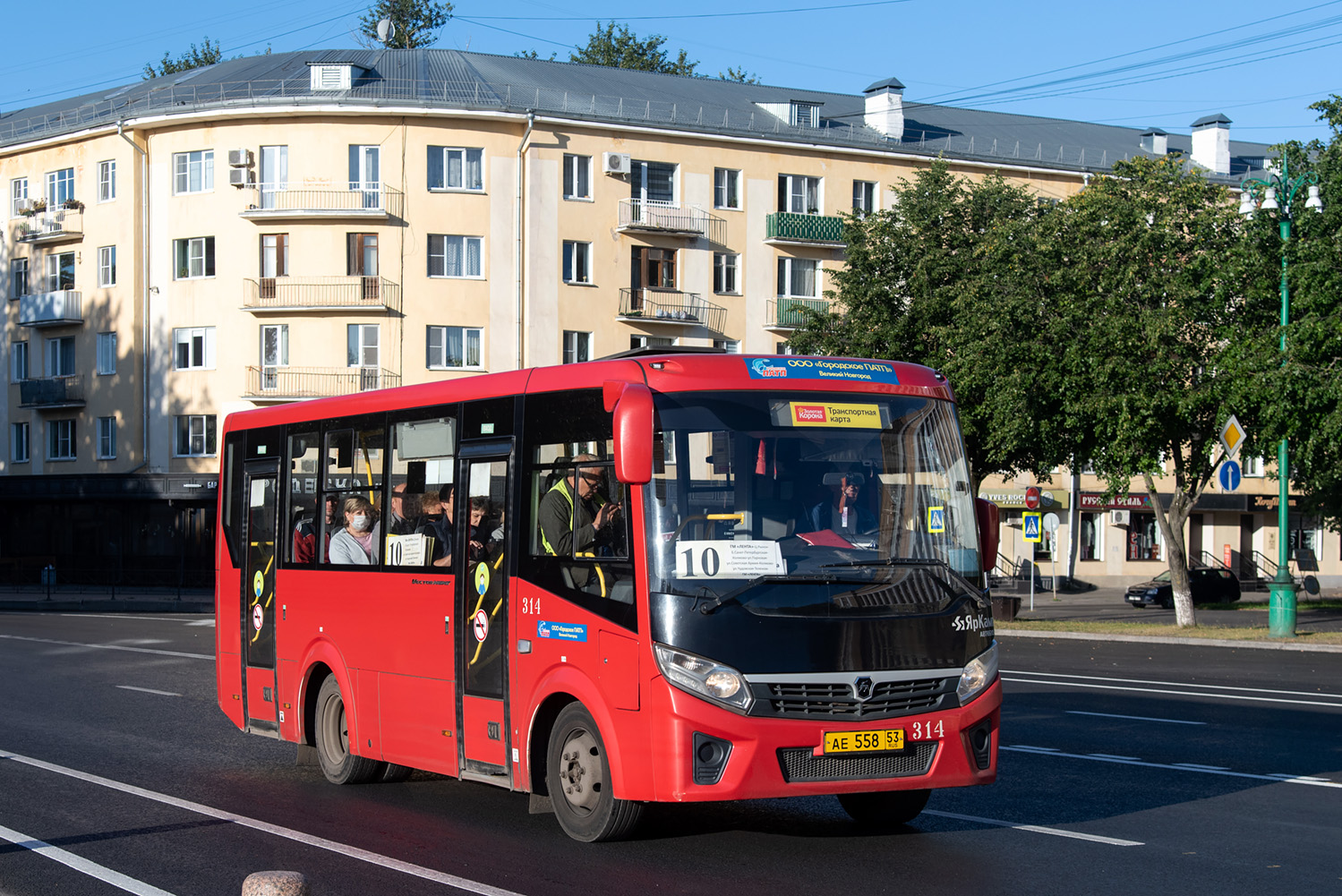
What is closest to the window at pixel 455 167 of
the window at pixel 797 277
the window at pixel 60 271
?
the window at pixel 797 277

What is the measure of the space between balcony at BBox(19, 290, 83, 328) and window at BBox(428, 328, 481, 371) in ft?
47.8

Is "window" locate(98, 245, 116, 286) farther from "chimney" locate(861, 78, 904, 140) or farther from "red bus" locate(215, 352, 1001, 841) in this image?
"red bus" locate(215, 352, 1001, 841)

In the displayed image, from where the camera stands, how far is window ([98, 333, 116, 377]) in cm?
5409

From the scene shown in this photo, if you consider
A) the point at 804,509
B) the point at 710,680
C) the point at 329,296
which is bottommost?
the point at 710,680

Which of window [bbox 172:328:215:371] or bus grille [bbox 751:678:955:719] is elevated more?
window [bbox 172:328:215:371]

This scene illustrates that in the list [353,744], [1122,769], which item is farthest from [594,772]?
[1122,769]

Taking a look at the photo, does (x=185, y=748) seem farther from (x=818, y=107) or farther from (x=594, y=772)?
(x=818, y=107)

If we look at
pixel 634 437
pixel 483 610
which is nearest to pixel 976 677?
pixel 634 437

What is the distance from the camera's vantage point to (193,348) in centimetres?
5181

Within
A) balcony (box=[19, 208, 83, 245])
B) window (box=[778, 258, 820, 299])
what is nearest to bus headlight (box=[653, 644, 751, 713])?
window (box=[778, 258, 820, 299])

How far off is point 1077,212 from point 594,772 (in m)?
25.4

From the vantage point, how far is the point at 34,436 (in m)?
56.4

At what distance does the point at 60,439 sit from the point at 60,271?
6362 mm

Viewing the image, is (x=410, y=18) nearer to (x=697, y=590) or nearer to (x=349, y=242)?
(x=349, y=242)
